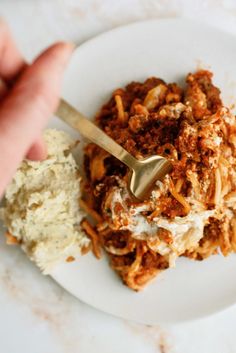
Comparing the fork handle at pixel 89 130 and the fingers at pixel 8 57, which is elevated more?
the fingers at pixel 8 57

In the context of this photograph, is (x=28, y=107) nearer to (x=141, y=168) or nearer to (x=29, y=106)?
(x=29, y=106)

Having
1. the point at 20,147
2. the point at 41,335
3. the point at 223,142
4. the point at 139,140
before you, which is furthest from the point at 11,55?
the point at 41,335

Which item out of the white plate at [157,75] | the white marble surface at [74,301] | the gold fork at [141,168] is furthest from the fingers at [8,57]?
the white marble surface at [74,301]

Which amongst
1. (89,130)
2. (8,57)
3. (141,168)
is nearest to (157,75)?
(141,168)

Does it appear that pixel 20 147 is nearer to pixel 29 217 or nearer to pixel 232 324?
pixel 29 217

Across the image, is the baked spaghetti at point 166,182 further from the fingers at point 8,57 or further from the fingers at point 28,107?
the fingers at point 28,107
